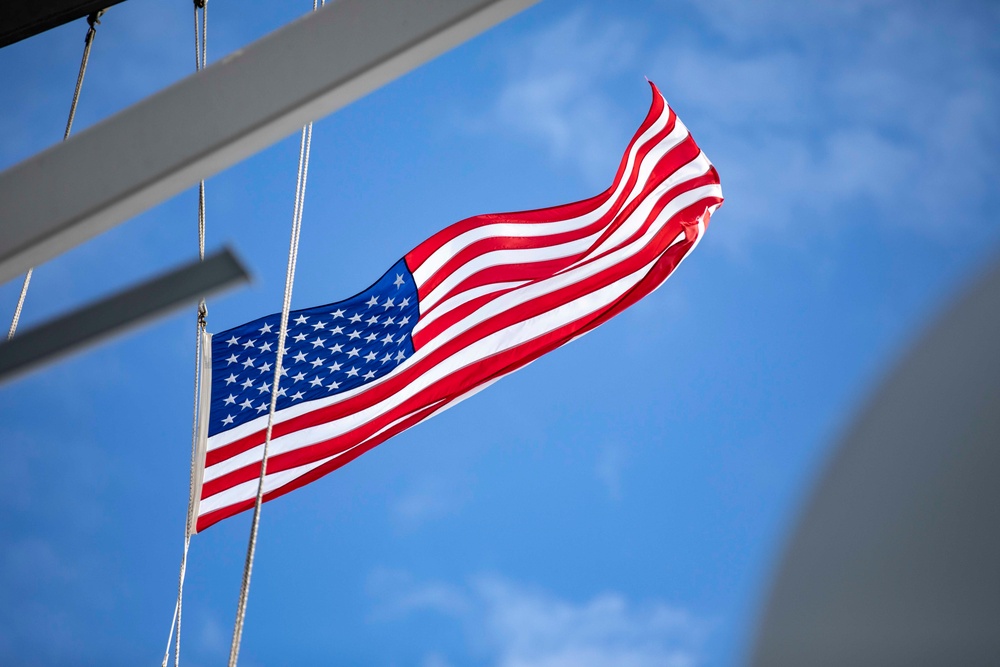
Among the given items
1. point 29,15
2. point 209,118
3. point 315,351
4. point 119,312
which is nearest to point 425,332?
point 315,351

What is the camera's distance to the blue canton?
6.73 meters

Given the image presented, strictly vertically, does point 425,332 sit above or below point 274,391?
above

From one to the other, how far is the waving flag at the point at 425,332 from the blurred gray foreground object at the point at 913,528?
606cm

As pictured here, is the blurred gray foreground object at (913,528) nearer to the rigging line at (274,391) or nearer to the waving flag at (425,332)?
the rigging line at (274,391)

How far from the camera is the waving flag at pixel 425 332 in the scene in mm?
6643

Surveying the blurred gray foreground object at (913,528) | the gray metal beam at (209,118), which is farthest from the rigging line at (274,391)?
the blurred gray foreground object at (913,528)

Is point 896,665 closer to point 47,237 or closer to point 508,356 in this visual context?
point 47,237

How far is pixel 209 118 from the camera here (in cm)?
236

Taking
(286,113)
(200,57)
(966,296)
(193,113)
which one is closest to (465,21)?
(286,113)

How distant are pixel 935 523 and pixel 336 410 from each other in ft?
20.6

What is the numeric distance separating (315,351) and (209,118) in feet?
15.4

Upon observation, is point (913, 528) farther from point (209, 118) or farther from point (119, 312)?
point (209, 118)

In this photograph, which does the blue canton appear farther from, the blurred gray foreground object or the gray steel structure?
the blurred gray foreground object

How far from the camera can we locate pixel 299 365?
22.6 feet
